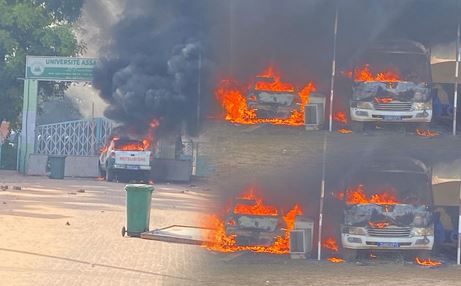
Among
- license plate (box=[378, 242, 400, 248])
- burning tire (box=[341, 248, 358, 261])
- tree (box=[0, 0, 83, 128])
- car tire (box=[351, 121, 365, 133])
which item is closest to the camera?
license plate (box=[378, 242, 400, 248])

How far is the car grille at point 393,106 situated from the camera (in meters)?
15.7

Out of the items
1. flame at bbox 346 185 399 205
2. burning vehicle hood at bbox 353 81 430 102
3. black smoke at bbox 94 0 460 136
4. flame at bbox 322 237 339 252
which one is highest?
black smoke at bbox 94 0 460 136

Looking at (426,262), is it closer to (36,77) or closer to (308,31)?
(308,31)

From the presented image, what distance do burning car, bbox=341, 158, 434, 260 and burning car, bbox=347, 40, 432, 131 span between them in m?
0.78

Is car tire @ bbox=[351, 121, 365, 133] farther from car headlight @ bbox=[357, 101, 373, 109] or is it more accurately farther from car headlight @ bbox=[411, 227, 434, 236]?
car headlight @ bbox=[411, 227, 434, 236]

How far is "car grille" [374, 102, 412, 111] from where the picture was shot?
15.7 meters

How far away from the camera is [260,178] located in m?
15.1

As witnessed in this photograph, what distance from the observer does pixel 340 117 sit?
15.7m

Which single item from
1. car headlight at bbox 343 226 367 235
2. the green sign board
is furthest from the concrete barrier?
car headlight at bbox 343 226 367 235

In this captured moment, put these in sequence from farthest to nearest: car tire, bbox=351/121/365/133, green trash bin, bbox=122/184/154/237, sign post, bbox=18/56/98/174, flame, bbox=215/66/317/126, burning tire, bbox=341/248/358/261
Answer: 1. sign post, bbox=18/56/98/174
2. green trash bin, bbox=122/184/154/237
3. car tire, bbox=351/121/365/133
4. burning tire, bbox=341/248/358/261
5. flame, bbox=215/66/317/126

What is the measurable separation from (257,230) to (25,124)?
26.4 meters

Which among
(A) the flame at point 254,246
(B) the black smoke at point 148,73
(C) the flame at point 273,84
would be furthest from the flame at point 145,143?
(C) the flame at point 273,84

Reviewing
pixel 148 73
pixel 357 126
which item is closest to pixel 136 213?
pixel 357 126

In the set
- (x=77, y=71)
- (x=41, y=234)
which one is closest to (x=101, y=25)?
(x=77, y=71)
